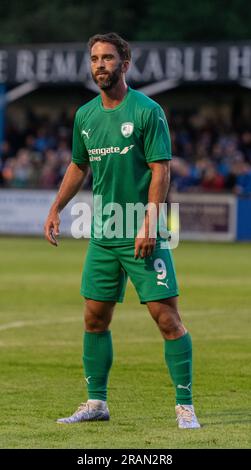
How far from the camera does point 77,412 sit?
27.2ft

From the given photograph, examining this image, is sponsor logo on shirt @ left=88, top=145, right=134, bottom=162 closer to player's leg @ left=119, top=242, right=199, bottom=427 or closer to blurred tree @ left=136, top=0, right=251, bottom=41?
player's leg @ left=119, top=242, right=199, bottom=427

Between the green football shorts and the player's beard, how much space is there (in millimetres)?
980

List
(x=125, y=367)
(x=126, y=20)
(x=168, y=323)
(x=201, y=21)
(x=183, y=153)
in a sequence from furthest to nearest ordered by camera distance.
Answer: (x=126, y=20) < (x=201, y=21) < (x=183, y=153) < (x=125, y=367) < (x=168, y=323)

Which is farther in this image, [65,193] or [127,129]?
[65,193]

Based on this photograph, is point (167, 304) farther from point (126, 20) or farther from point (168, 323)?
point (126, 20)

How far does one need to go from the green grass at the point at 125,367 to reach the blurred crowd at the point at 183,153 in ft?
34.0

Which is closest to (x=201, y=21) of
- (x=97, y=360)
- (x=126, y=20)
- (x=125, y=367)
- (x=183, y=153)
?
(x=126, y=20)

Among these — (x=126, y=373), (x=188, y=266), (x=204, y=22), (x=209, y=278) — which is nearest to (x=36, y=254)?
(x=188, y=266)

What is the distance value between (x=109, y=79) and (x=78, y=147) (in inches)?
24.9

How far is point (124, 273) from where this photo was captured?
8.30 meters

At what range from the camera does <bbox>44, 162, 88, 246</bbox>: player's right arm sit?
8.53 meters

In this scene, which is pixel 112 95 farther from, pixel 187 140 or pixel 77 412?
pixel 187 140

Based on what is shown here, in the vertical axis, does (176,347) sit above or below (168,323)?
below

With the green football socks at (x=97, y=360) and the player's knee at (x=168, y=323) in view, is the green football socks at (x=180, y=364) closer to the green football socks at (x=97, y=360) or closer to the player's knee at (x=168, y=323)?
the player's knee at (x=168, y=323)
